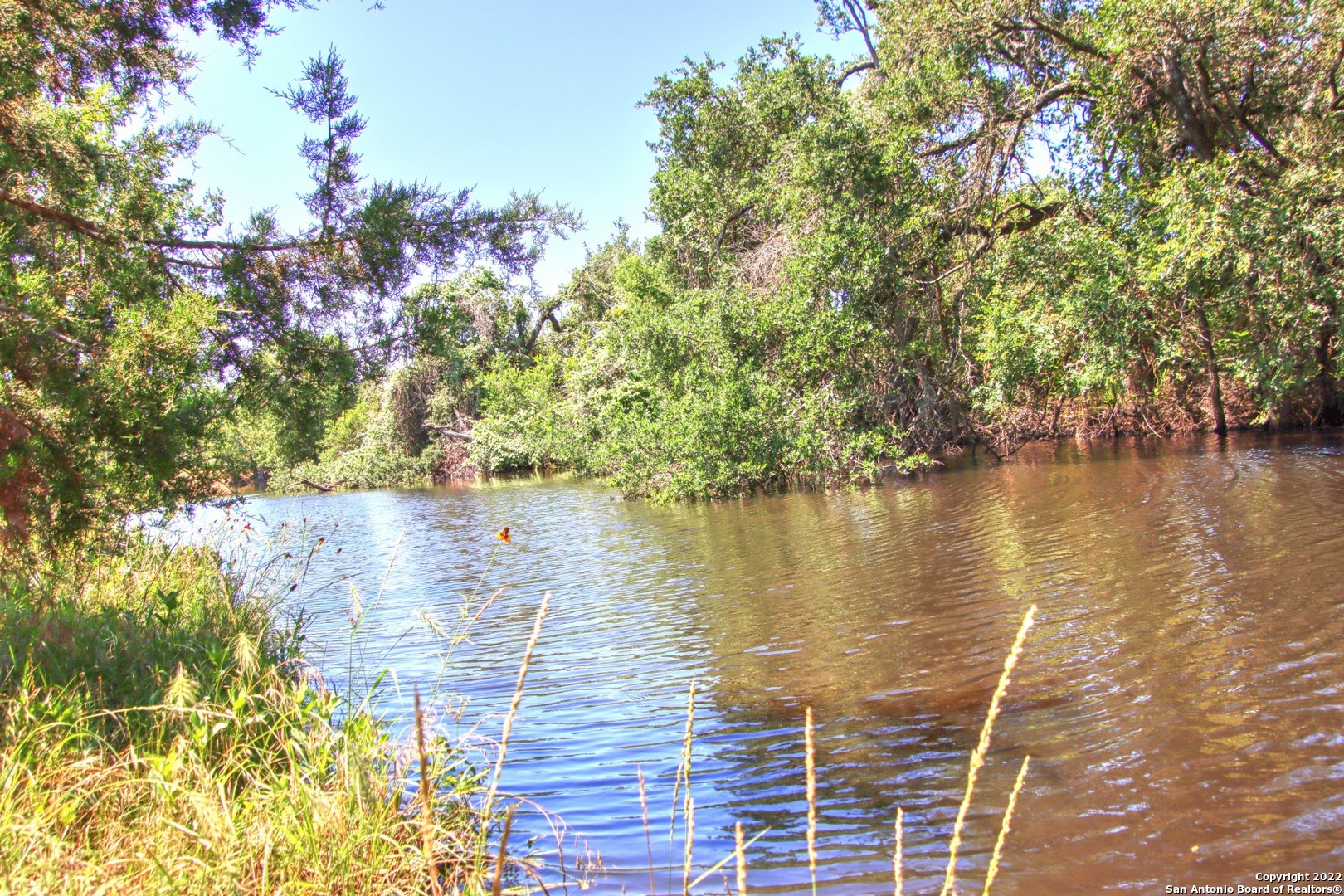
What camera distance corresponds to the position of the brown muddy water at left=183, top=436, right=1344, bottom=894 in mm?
3561

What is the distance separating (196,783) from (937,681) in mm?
4167

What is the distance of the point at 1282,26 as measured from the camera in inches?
558

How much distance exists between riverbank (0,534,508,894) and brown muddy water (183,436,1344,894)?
71 centimetres

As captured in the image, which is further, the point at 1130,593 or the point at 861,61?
the point at 861,61

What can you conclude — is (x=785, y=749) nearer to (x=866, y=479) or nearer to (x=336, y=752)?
(x=336, y=752)

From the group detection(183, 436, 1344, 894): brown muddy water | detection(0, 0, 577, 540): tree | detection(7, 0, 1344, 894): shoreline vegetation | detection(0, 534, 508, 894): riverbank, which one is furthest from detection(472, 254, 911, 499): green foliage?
detection(0, 534, 508, 894): riverbank

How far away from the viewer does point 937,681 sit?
18.2ft

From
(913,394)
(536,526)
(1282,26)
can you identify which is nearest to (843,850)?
(536,526)

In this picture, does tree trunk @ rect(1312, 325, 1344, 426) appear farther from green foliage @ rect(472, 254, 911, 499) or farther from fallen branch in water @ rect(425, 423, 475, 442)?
fallen branch in water @ rect(425, 423, 475, 442)

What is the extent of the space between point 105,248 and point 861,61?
68.9 ft

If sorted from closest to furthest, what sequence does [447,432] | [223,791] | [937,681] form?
[223,791] → [937,681] → [447,432]

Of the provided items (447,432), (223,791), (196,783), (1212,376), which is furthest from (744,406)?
(447,432)

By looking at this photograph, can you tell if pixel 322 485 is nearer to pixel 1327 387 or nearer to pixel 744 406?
pixel 744 406

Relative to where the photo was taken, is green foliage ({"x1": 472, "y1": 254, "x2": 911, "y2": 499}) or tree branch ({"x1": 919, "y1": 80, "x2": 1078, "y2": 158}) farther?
green foliage ({"x1": 472, "y1": 254, "x2": 911, "y2": 499})
